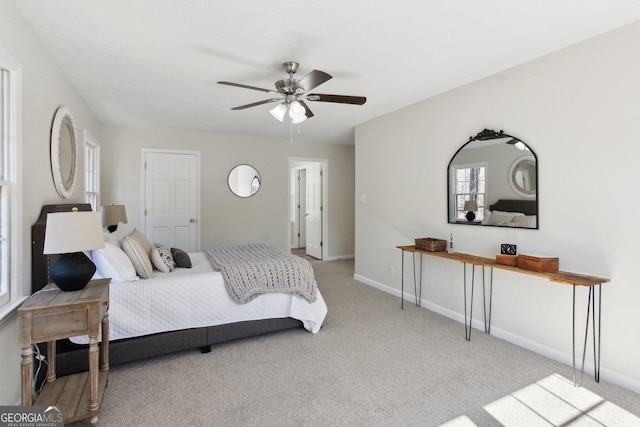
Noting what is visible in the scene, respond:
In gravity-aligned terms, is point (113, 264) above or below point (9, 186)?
below

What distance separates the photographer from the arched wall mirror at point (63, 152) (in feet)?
8.41

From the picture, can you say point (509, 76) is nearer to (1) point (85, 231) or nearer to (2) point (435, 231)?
(2) point (435, 231)

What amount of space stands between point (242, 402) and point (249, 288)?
3.17 ft

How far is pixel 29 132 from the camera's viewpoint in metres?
2.11

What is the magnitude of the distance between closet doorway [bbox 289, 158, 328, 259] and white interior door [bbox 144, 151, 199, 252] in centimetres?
180

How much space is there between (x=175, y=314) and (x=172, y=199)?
125 inches

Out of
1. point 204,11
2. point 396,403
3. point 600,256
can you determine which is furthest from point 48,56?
point 600,256

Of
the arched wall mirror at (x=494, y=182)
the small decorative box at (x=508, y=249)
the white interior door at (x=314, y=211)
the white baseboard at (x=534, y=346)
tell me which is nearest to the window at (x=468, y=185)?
the arched wall mirror at (x=494, y=182)

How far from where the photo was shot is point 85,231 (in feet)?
6.11

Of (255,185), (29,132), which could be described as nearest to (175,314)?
(29,132)

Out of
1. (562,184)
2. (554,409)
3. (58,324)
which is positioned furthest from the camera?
(562,184)

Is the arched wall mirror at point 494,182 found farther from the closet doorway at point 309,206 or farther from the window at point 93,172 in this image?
the window at point 93,172

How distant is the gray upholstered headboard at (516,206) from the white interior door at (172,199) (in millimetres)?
4402

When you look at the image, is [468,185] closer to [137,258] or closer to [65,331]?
[137,258]
